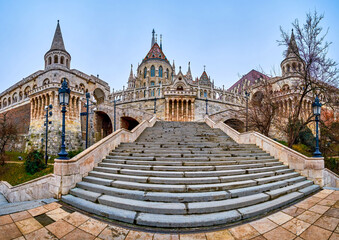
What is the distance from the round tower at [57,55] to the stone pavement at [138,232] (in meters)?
31.6

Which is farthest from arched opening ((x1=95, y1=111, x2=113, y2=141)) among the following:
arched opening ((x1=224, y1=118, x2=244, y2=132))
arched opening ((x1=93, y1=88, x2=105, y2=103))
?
arched opening ((x1=224, y1=118, x2=244, y2=132))

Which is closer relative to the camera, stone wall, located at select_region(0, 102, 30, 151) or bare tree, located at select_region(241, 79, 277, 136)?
bare tree, located at select_region(241, 79, 277, 136)

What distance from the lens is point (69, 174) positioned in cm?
459

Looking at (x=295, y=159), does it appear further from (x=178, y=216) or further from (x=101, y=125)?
(x=101, y=125)

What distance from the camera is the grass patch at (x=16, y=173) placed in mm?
14156

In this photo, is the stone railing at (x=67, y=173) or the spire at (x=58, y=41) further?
the spire at (x=58, y=41)

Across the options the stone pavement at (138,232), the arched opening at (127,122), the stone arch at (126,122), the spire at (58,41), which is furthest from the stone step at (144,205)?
the spire at (58,41)

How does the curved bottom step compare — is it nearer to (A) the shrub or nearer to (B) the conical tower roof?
(B) the conical tower roof

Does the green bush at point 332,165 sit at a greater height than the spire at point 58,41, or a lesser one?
lesser

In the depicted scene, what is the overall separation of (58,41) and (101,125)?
18565 millimetres

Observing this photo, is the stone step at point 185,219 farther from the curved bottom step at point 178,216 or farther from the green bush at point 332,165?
the green bush at point 332,165

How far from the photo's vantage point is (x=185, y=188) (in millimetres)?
4023

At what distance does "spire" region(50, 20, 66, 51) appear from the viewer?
91.4ft

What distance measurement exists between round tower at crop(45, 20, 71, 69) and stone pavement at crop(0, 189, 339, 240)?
31591 millimetres
